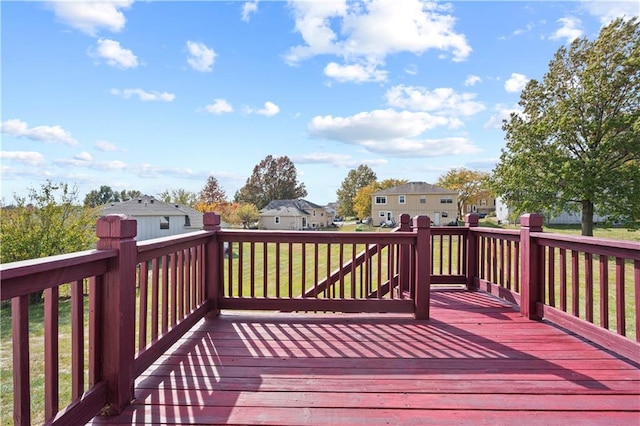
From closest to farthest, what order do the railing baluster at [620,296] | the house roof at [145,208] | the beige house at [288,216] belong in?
the railing baluster at [620,296] < the house roof at [145,208] < the beige house at [288,216]

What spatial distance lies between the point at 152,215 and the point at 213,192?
20.8 metres

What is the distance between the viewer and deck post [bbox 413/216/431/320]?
10.3ft

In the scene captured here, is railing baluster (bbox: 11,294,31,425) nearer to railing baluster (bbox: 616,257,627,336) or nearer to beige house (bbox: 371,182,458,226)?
railing baluster (bbox: 616,257,627,336)

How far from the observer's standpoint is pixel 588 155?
1341cm

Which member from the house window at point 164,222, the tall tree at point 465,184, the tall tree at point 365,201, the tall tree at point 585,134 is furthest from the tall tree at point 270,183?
the tall tree at point 585,134

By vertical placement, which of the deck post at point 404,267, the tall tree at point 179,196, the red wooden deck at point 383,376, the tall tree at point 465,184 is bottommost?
the red wooden deck at point 383,376

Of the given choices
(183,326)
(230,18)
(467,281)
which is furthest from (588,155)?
(183,326)

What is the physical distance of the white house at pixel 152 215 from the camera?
70.5ft

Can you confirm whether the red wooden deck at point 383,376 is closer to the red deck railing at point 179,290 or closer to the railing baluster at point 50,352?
the red deck railing at point 179,290

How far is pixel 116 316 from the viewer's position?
1679 mm

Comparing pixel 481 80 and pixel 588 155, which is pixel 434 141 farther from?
pixel 481 80

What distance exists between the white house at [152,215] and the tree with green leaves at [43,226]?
11.0 metres

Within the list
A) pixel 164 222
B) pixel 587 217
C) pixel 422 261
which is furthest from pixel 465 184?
pixel 422 261

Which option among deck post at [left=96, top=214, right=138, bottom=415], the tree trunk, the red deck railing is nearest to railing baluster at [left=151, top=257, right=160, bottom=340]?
the red deck railing
